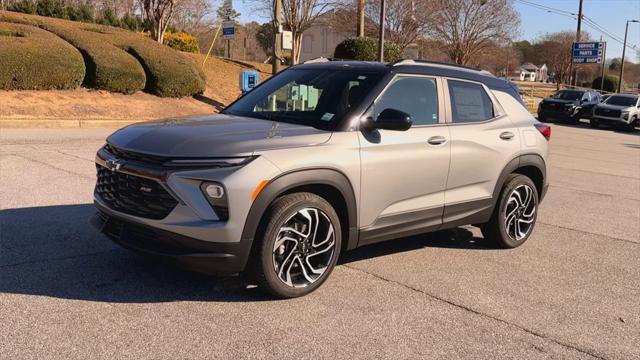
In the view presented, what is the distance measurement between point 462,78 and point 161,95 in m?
15.2

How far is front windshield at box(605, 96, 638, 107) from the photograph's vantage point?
92.4ft

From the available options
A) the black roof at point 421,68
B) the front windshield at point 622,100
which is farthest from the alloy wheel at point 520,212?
the front windshield at point 622,100

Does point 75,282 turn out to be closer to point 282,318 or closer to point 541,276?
point 282,318

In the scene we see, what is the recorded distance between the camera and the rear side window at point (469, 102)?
5.46 m

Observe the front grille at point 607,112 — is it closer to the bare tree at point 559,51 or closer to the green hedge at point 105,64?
the green hedge at point 105,64

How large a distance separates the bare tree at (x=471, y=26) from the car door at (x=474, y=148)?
31454 mm

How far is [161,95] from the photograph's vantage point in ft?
63.2

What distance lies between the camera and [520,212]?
6.15m

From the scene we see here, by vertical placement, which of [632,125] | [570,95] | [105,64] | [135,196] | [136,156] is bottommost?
[632,125]

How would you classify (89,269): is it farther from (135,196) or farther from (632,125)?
(632,125)

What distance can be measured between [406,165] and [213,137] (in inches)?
64.0

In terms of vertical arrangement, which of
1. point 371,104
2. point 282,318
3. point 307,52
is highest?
point 307,52

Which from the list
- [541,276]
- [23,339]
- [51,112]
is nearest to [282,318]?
[23,339]

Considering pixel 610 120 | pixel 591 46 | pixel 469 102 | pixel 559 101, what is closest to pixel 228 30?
pixel 559 101
